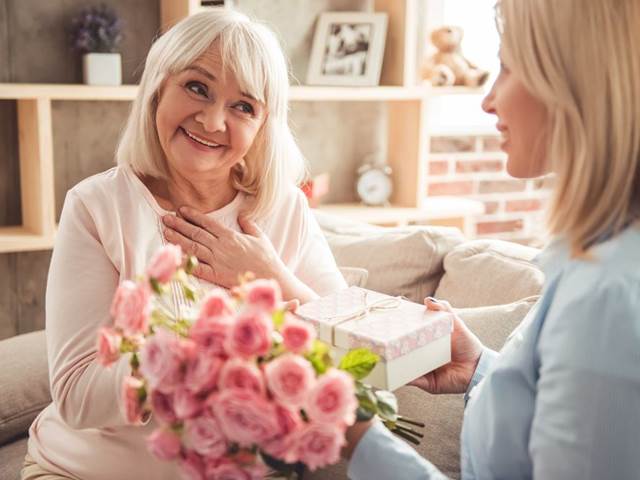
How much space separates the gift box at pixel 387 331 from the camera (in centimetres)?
117

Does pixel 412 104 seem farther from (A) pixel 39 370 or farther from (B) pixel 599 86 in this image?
(B) pixel 599 86

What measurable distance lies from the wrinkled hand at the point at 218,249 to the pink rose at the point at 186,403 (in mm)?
751

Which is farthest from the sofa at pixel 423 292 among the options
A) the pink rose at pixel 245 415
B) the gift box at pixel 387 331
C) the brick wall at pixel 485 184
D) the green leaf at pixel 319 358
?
the brick wall at pixel 485 184

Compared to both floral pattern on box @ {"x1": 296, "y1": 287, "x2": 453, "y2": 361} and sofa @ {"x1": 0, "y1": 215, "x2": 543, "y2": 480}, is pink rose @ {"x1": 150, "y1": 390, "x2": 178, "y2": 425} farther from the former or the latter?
sofa @ {"x1": 0, "y1": 215, "x2": 543, "y2": 480}

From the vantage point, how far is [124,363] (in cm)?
136

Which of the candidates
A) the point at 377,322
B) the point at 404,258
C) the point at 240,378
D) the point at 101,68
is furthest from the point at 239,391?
the point at 101,68

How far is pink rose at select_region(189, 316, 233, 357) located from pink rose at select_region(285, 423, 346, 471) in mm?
117

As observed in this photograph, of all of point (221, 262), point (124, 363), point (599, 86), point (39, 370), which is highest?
point (599, 86)

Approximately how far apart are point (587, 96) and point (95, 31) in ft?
6.93

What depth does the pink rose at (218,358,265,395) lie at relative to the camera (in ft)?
2.65

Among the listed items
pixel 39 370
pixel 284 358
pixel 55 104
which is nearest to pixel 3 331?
pixel 55 104

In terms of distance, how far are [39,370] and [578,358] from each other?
145 cm

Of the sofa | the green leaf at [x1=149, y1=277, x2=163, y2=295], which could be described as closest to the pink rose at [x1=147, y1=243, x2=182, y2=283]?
the green leaf at [x1=149, y1=277, x2=163, y2=295]

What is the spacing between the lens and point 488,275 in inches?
79.7
